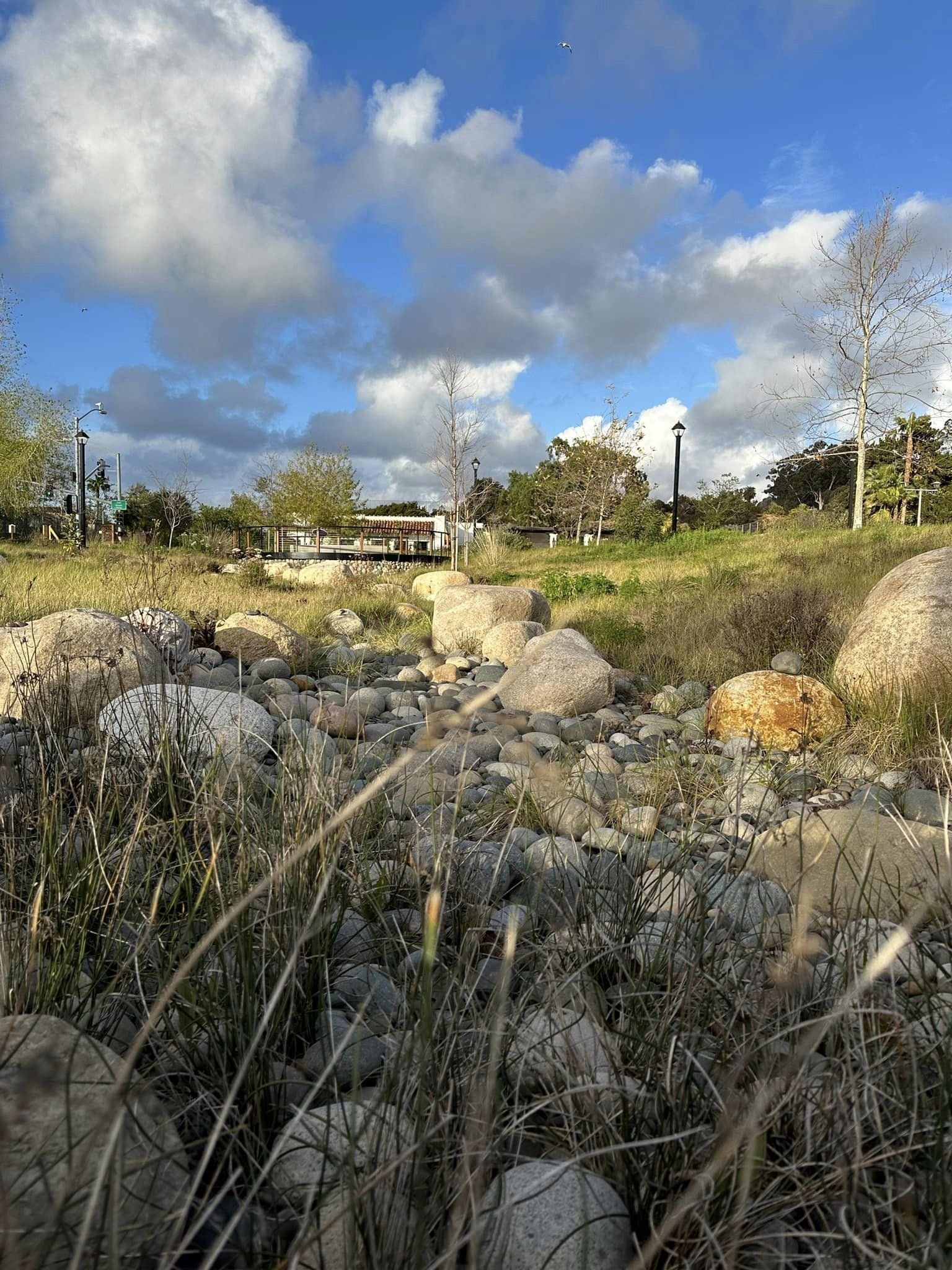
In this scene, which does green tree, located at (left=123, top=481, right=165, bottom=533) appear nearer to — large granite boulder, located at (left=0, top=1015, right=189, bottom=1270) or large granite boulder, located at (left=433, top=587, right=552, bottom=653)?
large granite boulder, located at (left=433, top=587, right=552, bottom=653)

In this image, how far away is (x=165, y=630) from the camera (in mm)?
6031

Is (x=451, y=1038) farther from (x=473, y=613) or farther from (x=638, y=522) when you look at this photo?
(x=638, y=522)

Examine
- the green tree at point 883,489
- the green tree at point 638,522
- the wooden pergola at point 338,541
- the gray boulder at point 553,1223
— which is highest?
the green tree at point 883,489

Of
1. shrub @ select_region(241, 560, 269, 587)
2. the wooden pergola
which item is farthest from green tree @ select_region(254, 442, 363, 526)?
shrub @ select_region(241, 560, 269, 587)

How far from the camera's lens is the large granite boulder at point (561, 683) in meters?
5.95

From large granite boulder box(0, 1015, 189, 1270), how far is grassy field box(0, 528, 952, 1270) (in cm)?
6

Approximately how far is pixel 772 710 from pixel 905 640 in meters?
1.13

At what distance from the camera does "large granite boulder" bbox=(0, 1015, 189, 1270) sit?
0.94 metres

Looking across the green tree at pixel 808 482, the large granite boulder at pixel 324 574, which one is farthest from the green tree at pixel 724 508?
the large granite boulder at pixel 324 574

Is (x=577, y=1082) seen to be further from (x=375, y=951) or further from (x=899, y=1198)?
(x=375, y=951)

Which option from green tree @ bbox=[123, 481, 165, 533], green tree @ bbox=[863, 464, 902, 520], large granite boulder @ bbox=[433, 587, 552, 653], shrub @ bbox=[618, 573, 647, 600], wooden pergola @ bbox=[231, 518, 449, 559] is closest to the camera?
large granite boulder @ bbox=[433, 587, 552, 653]

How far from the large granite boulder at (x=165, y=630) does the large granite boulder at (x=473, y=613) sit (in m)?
3.37

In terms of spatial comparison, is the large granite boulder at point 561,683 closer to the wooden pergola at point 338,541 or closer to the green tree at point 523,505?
the wooden pergola at point 338,541

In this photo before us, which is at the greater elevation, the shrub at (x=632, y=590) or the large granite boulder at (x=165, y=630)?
the shrub at (x=632, y=590)
